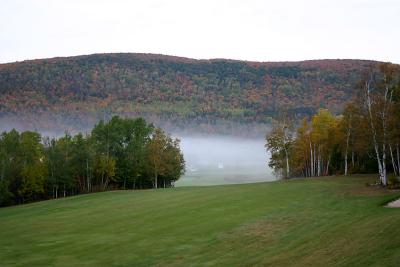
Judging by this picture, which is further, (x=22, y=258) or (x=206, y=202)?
(x=206, y=202)

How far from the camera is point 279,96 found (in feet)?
607

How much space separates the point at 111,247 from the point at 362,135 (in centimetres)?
2832

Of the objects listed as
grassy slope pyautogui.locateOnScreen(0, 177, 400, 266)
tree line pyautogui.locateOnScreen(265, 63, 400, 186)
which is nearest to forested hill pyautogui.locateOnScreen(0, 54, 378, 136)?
tree line pyautogui.locateOnScreen(265, 63, 400, 186)

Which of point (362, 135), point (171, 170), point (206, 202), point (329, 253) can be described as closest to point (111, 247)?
point (329, 253)

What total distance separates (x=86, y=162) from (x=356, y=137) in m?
45.0

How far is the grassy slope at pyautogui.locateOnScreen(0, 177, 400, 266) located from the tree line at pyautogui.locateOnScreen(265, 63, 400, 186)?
18.9ft

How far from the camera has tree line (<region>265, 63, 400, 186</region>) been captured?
42.3 m

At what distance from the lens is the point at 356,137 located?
4766 cm

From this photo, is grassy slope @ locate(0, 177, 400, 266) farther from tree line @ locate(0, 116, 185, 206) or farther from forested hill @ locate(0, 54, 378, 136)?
forested hill @ locate(0, 54, 378, 136)

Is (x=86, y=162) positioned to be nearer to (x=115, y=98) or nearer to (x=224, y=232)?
(x=224, y=232)

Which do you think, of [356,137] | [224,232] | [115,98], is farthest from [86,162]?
[115,98]

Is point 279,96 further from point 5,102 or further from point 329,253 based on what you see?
point 329,253

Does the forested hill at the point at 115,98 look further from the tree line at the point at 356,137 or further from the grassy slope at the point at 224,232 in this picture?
the grassy slope at the point at 224,232

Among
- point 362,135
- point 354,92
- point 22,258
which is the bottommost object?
point 22,258
